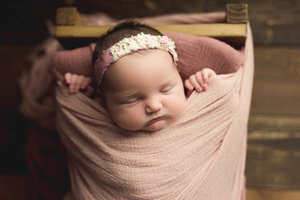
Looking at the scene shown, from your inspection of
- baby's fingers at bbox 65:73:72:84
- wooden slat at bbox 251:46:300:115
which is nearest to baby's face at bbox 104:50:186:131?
baby's fingers at bbox 65:73:72:84

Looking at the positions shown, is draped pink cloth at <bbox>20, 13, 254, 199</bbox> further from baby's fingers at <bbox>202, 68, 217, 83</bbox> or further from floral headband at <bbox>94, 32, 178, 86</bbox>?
floral headband at <bbox>94, 32, 178, 86</bbox>

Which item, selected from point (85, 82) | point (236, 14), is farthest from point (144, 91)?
point (236, 14)

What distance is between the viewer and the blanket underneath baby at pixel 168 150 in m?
0.87

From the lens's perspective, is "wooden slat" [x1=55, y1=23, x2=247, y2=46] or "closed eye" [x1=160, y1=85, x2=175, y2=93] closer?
"closed eye" [x1=160, y1=85, x2=175, y2=93]

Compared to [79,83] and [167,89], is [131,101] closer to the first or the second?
[167,89]

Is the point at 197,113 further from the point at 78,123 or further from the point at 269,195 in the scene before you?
the point at 269,195

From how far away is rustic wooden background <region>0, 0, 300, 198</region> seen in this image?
4.51 ft

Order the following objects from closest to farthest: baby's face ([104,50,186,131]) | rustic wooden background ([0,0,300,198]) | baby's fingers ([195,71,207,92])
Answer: baby's face ([104,50,186,131]), baby's fingers ([195,71,207,92]), rustic wooden background ([0,0,300,198])

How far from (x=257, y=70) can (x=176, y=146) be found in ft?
2.48

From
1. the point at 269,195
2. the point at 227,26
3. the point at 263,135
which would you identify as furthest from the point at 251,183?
the point at 227,26

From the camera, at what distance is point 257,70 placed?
4.75 ft

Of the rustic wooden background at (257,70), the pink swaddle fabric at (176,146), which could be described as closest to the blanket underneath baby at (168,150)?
the pink swaddle fabric at (176,146)

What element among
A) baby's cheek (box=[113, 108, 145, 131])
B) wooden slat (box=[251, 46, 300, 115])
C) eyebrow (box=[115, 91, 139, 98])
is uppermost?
eyebrow (box=[115, 91, 139, 98])

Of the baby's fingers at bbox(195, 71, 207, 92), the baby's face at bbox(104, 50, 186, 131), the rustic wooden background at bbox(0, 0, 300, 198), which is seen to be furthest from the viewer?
the rustic wooden background at bbox(0, 0, 300, 198)
